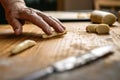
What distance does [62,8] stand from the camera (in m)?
3.14

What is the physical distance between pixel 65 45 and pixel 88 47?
2.7 inches

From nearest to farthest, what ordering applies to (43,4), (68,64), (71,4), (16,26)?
(68,64) < (16,26) < (71,4) < (43,4)

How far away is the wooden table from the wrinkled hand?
4 centimetres

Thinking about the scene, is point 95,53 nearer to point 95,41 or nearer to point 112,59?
point 112,59

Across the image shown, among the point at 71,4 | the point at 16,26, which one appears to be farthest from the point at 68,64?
the point at 71,4

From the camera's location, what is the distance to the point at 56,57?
1.82ft

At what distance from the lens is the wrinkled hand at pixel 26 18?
825 mm

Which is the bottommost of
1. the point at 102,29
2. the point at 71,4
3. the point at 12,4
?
the point at 71,4

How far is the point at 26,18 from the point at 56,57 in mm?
330

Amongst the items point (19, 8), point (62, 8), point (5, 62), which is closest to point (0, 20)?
point (19, 8)

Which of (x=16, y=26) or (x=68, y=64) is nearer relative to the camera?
(x=68, y=64)

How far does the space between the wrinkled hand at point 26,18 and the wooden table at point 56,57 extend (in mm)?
36

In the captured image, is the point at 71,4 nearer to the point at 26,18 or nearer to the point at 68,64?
the point at 26,18

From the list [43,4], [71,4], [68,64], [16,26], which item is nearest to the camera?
[68,64]
